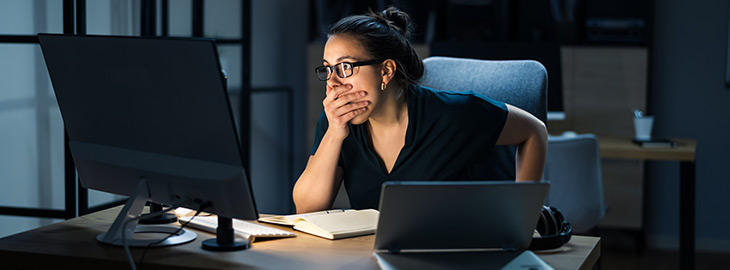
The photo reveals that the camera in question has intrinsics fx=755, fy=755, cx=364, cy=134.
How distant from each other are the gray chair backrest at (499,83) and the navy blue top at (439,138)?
12 cm

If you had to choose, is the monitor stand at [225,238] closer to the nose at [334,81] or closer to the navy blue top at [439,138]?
the nose at [334,81]

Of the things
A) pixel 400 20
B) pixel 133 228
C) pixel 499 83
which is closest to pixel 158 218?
pixel 133 228

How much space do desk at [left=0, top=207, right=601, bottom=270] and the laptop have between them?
56 mm

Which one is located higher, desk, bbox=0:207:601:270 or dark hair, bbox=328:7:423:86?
dark hair, bbox=328:7:423:86

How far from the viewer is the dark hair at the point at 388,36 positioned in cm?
176

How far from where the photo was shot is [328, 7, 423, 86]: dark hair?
5.78 ft

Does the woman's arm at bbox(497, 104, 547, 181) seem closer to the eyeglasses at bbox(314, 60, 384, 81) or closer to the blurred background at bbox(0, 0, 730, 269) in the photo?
the eyeglasses at bbox(314, 60, 384, 81)

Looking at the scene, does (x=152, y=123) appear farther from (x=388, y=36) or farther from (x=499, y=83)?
(x=499, y=83)

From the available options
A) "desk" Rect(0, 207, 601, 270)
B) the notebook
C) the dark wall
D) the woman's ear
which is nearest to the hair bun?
the woman's ear

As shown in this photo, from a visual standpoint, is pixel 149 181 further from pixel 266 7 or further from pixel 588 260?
pixel 266 7

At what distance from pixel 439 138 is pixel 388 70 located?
0.69 ft

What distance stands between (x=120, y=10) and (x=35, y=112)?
57cm

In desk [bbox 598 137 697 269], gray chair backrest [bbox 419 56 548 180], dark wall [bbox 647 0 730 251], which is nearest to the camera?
gray chair backrest [bbox 419 56 548 180]

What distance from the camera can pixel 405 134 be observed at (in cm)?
185
